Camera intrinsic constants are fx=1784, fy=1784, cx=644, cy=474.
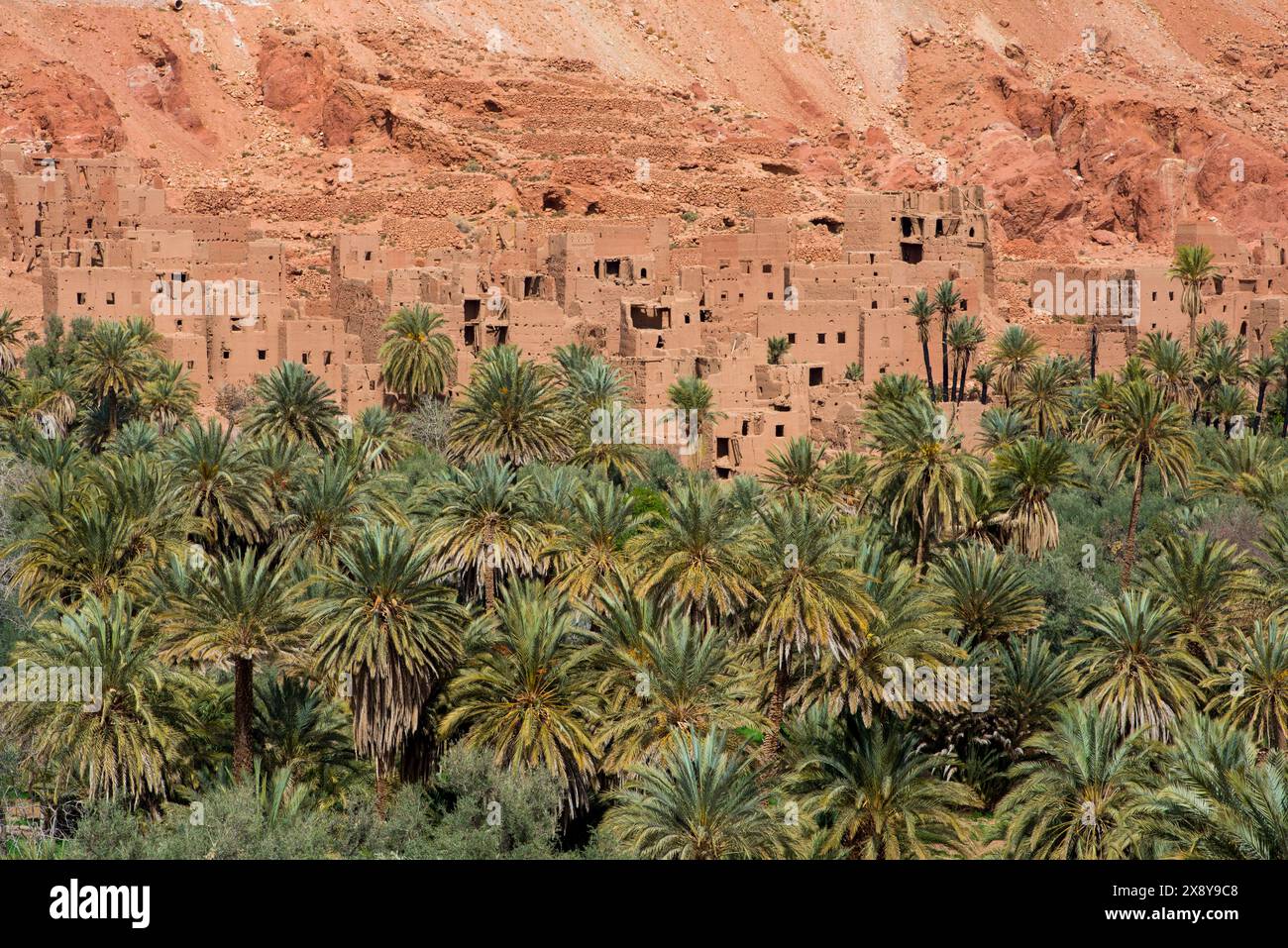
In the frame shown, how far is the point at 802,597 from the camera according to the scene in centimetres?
2680

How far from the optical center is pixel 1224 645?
2877 cm

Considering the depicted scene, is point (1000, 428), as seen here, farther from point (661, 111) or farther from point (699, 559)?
point (661, 111)

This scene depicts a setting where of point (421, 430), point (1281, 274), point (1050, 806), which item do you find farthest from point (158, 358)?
point (1281, 274)

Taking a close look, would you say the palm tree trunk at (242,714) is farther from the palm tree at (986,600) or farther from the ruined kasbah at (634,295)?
the ruined kasbah at (634,295)

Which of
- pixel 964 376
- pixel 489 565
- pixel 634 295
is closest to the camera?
pixel 489 565

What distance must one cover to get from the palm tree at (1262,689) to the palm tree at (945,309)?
27.5 metres

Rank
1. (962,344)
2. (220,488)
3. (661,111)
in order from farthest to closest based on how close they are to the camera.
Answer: (661,111)
(962,344)
(220,488)

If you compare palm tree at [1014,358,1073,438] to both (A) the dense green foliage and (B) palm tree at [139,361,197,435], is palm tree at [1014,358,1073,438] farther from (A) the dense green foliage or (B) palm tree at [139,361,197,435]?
(B) palm tree at [139,361,197,435]

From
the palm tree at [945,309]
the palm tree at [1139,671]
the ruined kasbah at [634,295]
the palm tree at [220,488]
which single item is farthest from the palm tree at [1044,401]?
the palm tree at [220,488]

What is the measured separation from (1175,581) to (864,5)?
75.2 metres

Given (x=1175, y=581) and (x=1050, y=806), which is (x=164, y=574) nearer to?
(x=1050, y=806)

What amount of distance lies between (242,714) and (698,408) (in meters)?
20.2

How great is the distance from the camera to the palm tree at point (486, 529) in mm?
30125

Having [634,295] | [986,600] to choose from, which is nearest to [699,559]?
[986,600]
